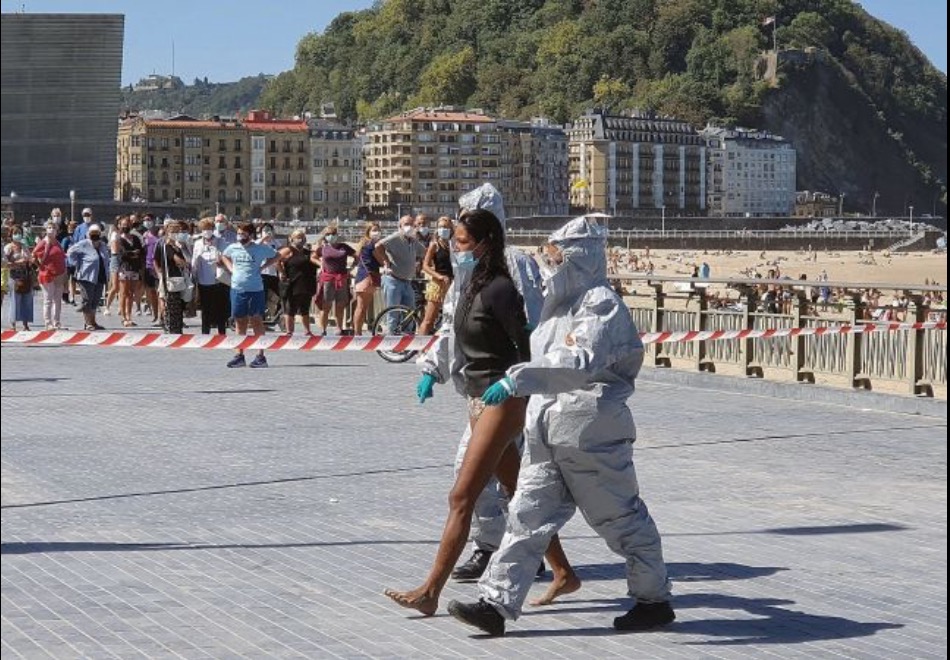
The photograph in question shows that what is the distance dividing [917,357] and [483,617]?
10115 millimetres

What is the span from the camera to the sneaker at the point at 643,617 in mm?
7141

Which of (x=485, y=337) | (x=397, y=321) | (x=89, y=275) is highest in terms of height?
(x=485, y=337)

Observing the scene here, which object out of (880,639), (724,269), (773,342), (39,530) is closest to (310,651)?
(880,639)

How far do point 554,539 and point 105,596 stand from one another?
1.69 metres

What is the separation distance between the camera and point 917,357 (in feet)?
53.9

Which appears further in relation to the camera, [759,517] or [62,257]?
[62,257]

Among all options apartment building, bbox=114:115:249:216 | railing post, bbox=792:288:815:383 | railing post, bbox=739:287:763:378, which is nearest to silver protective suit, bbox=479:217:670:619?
railing post, bbox=792:288:815:383

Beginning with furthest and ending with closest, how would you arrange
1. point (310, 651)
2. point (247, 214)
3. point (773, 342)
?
1. point (247, 214)
2. point (773, 342)
3. point (310, 651)

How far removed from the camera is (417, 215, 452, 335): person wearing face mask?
69.2 ft

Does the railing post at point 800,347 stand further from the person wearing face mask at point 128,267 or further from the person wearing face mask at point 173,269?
the person wearing face mask at point 128,267

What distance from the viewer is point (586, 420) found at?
22.7 ft

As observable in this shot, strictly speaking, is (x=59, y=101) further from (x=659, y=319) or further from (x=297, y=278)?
(x=297, y=278)

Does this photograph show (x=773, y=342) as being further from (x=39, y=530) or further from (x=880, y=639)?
(x=880, y=639)

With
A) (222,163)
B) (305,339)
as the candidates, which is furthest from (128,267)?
(222,163)
